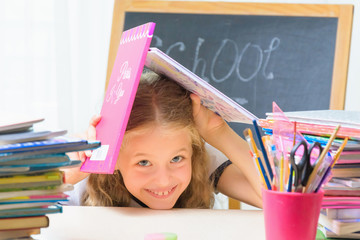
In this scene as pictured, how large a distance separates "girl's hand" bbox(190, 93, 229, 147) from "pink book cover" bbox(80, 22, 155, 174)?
23 centimetres

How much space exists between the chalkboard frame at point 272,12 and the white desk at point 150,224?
1042 millimetres

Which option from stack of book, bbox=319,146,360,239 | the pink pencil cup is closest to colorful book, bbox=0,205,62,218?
the pink pencil cup

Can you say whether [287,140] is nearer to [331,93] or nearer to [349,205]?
[349,205]

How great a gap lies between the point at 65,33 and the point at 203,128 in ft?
4.52

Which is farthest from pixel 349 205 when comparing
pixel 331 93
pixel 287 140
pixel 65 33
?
pixel 65 33

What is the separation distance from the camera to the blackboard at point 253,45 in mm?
1947

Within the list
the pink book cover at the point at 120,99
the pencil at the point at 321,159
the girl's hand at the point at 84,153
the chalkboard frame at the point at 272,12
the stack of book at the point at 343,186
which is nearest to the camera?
the pencil at the point at 321,159

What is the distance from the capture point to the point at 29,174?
0.63m

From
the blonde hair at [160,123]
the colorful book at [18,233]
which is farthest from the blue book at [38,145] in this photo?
the blonde hair at [160,123]

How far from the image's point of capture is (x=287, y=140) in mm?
660

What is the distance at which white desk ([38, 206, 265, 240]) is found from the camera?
30.9 inches

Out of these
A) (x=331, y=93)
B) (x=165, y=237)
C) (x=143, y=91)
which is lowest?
(x=165, y=237)

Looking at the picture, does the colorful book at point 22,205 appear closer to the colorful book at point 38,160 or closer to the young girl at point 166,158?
the colorful book at point 38,160

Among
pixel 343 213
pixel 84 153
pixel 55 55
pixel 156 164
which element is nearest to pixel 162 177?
pixel 156 164
